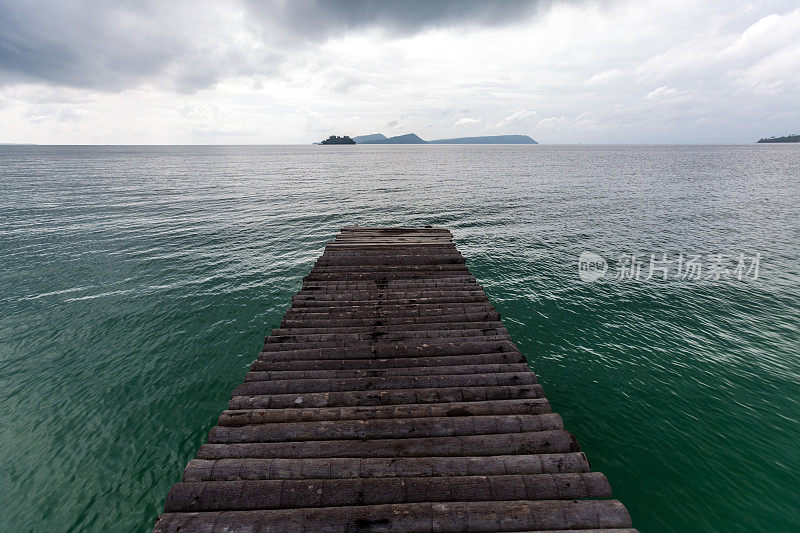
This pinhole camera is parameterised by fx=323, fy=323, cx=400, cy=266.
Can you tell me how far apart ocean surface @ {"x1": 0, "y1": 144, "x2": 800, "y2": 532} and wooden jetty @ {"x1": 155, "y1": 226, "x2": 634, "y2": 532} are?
17.0 feet

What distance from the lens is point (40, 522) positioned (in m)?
9.81

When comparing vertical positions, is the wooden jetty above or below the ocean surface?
above

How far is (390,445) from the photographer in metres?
7.77

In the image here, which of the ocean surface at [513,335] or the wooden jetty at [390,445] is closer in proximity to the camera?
the wooden jetty at [390,445]

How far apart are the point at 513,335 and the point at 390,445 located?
12.6 m

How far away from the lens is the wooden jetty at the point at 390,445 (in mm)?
6355

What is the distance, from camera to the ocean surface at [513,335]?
10719mm

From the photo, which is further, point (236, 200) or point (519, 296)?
point (236, 200)

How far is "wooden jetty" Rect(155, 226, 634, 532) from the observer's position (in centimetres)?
636

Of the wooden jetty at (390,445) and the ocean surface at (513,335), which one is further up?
the wooden jetty at (390,445)

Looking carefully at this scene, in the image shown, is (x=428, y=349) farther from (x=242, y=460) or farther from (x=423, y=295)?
(x=242, y=460)

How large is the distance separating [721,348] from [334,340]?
19696 millimetres

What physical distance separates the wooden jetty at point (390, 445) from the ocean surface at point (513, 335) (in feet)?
17.0

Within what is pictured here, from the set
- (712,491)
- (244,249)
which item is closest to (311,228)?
(244,249)
